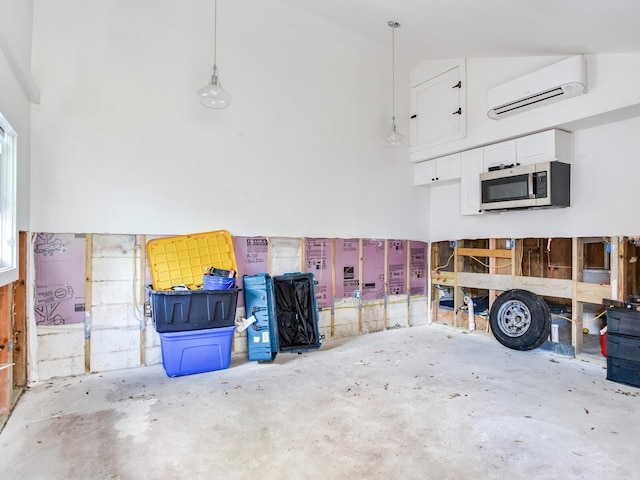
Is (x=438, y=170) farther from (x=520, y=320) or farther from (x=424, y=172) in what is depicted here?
(x=520, y=320)

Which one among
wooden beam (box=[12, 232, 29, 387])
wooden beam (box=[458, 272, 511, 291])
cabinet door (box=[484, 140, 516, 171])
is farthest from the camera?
wooden beam (box=[458, 272, 511, 291])

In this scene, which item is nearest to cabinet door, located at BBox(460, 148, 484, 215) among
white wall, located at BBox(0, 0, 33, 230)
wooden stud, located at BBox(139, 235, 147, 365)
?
wooden stud, located at BBox(139, 235, 147, 365)

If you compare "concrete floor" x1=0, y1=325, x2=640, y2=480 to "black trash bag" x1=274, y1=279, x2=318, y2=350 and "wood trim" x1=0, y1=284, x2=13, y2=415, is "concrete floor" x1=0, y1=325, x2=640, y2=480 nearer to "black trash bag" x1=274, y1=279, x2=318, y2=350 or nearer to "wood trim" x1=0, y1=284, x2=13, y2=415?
"wood trim" x1=0, y1=284, x2=13, y2=415

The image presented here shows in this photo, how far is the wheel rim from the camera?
4.40m

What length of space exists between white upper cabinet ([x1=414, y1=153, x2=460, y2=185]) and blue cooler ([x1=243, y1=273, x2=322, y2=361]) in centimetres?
244

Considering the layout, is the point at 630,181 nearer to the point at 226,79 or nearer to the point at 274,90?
the point at 274,90

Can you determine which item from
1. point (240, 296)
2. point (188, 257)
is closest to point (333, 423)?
point (240, 296)

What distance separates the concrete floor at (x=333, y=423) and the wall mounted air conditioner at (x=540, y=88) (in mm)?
2837

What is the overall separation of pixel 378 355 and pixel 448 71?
4022 millimetres

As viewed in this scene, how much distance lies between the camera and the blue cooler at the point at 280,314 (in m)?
4.05

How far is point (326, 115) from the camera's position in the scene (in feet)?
16.3

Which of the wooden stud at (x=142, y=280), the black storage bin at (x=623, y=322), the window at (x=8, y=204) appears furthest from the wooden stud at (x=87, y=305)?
the black storage bin at (x=623, y=322)

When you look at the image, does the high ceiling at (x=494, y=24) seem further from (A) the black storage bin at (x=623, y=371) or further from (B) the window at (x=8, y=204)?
(B) the window at (x=8, y=204)

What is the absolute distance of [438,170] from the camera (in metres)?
5.49
